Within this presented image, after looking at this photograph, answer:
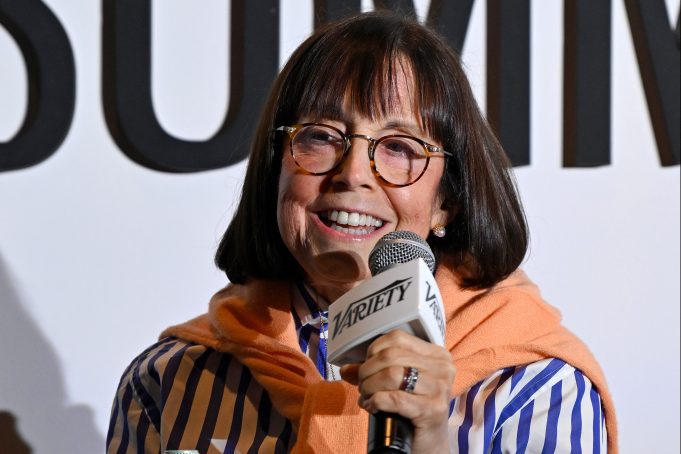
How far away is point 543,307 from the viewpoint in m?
1.32

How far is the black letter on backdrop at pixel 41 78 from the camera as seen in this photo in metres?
1.97

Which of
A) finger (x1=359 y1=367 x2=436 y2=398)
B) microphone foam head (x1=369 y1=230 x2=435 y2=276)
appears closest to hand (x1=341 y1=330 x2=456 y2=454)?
finger (x1=359 y1=367 x2=436 y2=398)

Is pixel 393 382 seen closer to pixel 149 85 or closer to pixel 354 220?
pixel 354 220

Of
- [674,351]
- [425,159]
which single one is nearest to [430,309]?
[425,159]

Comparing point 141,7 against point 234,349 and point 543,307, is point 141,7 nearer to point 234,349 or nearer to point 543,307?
point 234,349

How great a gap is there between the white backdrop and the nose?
85 centimetres

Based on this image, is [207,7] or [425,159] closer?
[425,159]

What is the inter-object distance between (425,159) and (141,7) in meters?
1.00

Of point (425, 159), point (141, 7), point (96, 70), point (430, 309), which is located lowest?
point (430, 309)

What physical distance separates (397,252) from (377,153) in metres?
0.28

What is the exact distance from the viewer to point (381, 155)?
1.21 metres

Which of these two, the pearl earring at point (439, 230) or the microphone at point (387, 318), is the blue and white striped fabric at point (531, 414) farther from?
the microphone at point (387, 318)

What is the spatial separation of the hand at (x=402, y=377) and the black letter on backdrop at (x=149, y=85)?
1238mm

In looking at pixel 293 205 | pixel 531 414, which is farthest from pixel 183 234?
pixel 531 414
